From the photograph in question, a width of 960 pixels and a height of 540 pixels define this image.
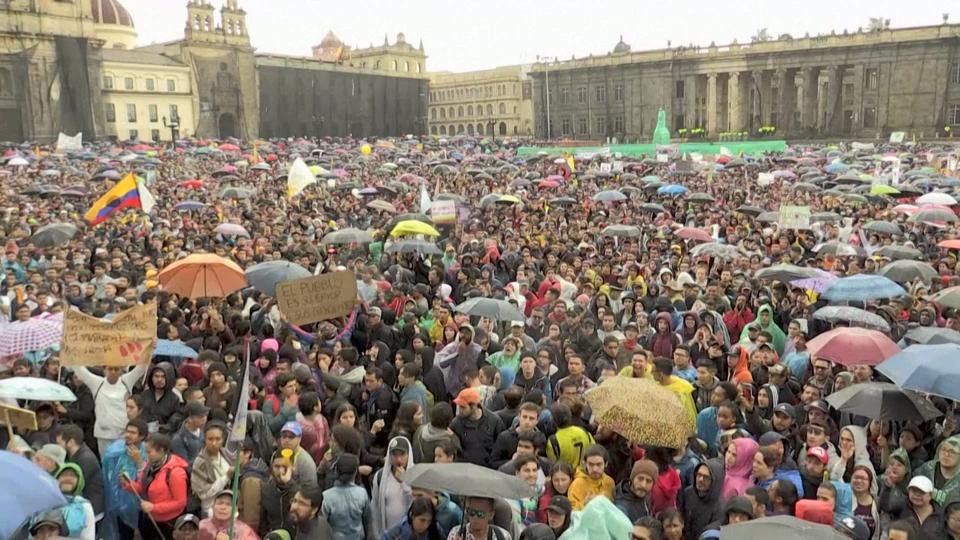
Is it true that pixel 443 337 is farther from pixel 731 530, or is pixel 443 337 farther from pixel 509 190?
pixel 509 190

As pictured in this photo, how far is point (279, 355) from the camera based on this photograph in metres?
7.91

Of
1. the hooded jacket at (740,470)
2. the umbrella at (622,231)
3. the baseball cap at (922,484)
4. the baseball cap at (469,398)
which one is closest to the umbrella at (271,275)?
the baseball cap at (469,398)

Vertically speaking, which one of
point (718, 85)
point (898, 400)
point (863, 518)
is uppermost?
point (718, 85)

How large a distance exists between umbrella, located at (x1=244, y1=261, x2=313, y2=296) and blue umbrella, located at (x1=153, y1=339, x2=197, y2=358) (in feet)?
7.26

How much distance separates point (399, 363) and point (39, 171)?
2975 centimetres

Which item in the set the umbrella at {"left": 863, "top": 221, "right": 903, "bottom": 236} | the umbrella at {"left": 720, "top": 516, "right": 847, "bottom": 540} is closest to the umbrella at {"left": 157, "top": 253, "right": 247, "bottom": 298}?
the umbrella at {"left": 720, "top": 516, "right": 847, "bottom": 540}

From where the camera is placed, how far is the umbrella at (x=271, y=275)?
10180 mm

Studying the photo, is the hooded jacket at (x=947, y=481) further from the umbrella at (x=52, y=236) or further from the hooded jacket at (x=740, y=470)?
the umbrella at (x=52, y=236)

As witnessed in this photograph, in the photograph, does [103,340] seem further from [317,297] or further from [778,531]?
[778,531]

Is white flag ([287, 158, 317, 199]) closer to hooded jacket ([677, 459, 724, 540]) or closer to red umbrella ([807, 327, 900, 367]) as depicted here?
red umbrella ([807, 327, 900, 367])

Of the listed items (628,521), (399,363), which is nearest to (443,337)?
(399,363)

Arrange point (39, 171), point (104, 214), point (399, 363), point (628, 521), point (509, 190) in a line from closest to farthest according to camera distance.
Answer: point (628, 521)
point (399, 363)
point (104, 214)
point (509, 190)
point (39, 171)

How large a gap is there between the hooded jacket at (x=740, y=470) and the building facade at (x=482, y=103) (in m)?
104

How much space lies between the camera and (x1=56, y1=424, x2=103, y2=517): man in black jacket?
5.71 m
